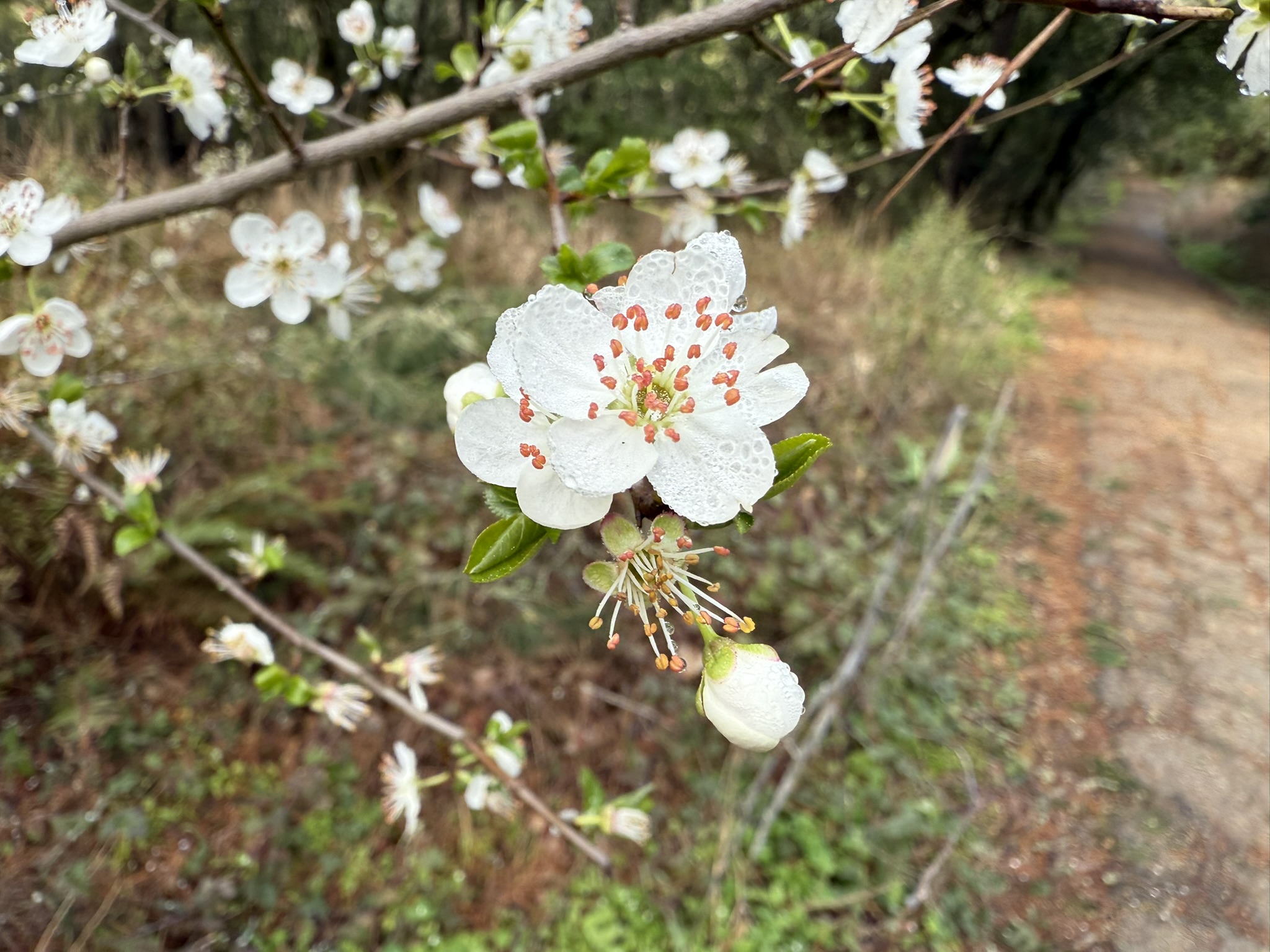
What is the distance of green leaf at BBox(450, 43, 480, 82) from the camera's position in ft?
3.53

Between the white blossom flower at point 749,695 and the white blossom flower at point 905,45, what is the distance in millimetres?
755

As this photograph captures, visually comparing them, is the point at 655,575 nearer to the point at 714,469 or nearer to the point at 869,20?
the point at 714,469

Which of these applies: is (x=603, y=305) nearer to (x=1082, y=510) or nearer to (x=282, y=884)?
(x=282, y=884)

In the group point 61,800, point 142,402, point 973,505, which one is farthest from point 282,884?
point 973,505

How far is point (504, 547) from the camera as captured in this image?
1.72ft

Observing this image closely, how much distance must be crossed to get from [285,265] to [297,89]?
613 mm

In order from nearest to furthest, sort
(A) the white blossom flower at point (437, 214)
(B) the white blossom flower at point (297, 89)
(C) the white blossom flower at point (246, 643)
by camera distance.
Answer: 1. (C) the white blossom flower at point (246, 643)
2. (B) the white blossom flower at point (297, 89)
3. (A) the white blossom flower at point (437, 214)

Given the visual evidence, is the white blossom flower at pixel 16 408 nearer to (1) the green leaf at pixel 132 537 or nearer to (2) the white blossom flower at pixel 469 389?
(1) the green leaf at pixel 132 537

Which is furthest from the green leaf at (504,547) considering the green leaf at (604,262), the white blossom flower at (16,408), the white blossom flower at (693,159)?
the white blossom flower at (693,159)

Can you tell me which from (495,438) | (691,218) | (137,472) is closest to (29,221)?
(137,472)

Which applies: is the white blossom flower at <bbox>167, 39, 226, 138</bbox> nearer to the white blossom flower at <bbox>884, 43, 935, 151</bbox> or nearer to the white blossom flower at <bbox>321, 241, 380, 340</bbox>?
the white blossom flower at <bbox>321, 241, 380, 340</bbox>

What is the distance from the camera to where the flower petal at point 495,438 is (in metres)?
0.49

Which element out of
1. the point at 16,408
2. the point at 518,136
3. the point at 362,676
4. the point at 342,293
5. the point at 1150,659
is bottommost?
the point at 1150,659

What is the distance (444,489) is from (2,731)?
1.39 m
